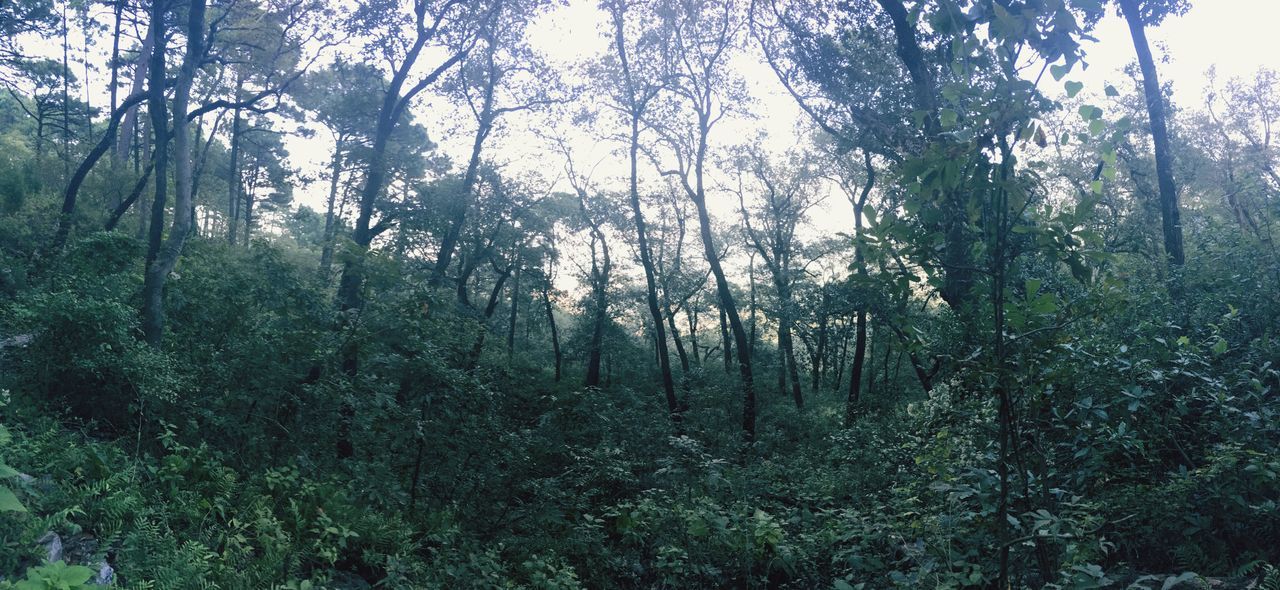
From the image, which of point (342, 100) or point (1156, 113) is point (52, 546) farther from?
point (342, 100)

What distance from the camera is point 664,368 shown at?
21.0 meters

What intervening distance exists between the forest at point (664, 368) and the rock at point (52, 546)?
1.4 inches

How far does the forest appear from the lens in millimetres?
2795

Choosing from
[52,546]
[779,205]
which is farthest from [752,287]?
[52,546]

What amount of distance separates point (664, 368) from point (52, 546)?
1753cm

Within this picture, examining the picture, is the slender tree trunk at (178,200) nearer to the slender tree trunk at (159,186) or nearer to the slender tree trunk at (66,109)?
the slender tree trunk at (159,186)

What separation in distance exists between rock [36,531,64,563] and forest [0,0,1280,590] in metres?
0.04

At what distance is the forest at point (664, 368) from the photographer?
2.79 meters

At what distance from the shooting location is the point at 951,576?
3.51 metres

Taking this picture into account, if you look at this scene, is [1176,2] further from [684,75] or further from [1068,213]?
[1068,213]

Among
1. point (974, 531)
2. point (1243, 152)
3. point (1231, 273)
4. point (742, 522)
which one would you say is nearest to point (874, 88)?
point (1231, 273)

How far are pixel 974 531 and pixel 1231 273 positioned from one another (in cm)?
619

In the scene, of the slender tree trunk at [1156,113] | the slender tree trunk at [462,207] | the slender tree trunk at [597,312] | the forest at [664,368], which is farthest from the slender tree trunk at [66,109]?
the slender tree trunk at [1156,113]

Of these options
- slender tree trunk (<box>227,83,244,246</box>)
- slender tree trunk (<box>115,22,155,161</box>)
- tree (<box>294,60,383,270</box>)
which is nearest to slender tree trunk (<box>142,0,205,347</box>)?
tree (<box>294,60,383,270</box>)
